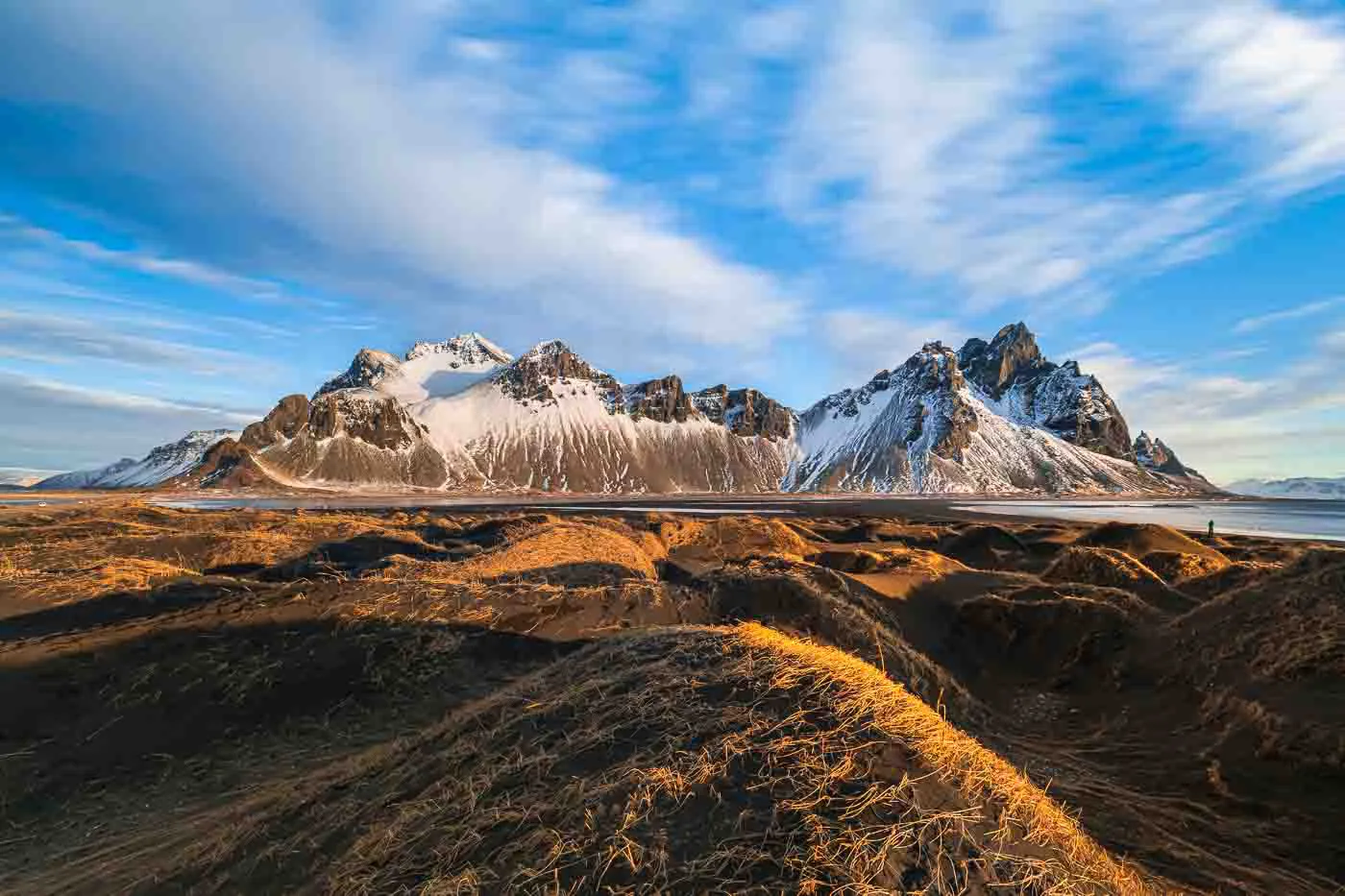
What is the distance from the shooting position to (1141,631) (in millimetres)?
13836

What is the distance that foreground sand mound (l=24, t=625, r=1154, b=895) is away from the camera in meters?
3.62

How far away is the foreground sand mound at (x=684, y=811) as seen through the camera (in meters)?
3.62

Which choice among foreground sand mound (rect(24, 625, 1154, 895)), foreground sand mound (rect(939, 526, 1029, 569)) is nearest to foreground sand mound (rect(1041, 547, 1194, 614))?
foreground sand mound (rect(939, 526, 1029, 569))

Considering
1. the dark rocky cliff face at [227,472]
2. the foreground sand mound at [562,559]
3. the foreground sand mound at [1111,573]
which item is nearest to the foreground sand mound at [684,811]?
the foreground sand mound at [562,559]

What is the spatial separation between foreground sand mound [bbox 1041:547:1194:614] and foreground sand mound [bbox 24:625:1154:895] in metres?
19.1

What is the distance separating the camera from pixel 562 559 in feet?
80.1

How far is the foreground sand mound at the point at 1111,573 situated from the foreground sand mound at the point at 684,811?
1907 centimetres

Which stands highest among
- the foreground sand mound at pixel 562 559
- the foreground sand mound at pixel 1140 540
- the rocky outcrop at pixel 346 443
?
the rocky outcrop at pixel 346 443

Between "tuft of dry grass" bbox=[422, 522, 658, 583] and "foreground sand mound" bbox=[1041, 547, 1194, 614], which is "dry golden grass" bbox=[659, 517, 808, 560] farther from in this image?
"foreground sand mound" bbox=[1041, 547, 1194, 614]

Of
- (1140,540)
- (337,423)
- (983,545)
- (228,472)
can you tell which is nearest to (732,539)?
(983,545)

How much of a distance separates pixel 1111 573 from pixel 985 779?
22.3m

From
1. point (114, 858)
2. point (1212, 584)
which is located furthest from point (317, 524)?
point (1212, 584)

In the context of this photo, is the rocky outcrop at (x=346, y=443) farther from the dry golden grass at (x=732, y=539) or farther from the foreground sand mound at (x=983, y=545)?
the foreground sand mound at (x=983, y=545)

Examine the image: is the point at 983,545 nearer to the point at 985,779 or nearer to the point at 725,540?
the point at 725,540
